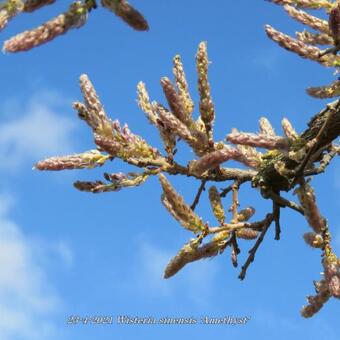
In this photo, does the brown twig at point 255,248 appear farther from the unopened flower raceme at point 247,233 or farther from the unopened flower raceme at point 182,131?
the unopened flower raceme at point 182,131

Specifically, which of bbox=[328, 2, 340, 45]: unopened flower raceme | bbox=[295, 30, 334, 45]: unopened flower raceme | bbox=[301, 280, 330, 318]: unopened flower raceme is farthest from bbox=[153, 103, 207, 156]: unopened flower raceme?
bbox=[301, 280, 330, 318]: unopened flower raceme

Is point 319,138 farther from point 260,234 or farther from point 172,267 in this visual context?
point 172,267

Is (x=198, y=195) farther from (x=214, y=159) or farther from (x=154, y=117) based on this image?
(x=214, y=159)

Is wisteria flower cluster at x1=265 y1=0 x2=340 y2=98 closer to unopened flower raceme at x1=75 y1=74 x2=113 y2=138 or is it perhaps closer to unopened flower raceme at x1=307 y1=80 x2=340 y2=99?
unopened flower raceme at x1=307 y1=80 x2=340 y2=99

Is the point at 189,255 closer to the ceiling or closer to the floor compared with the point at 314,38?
closer to the floor

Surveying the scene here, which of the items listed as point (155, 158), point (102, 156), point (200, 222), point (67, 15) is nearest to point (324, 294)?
point (200, 222)

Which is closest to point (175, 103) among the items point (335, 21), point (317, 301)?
point (335, 21)

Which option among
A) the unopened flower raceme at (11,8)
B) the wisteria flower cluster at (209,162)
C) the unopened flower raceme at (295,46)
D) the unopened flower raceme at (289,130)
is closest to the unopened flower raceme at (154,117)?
the wisteria flower cluster at (209,162)

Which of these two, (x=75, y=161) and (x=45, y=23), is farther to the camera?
(x=75, y=161)
